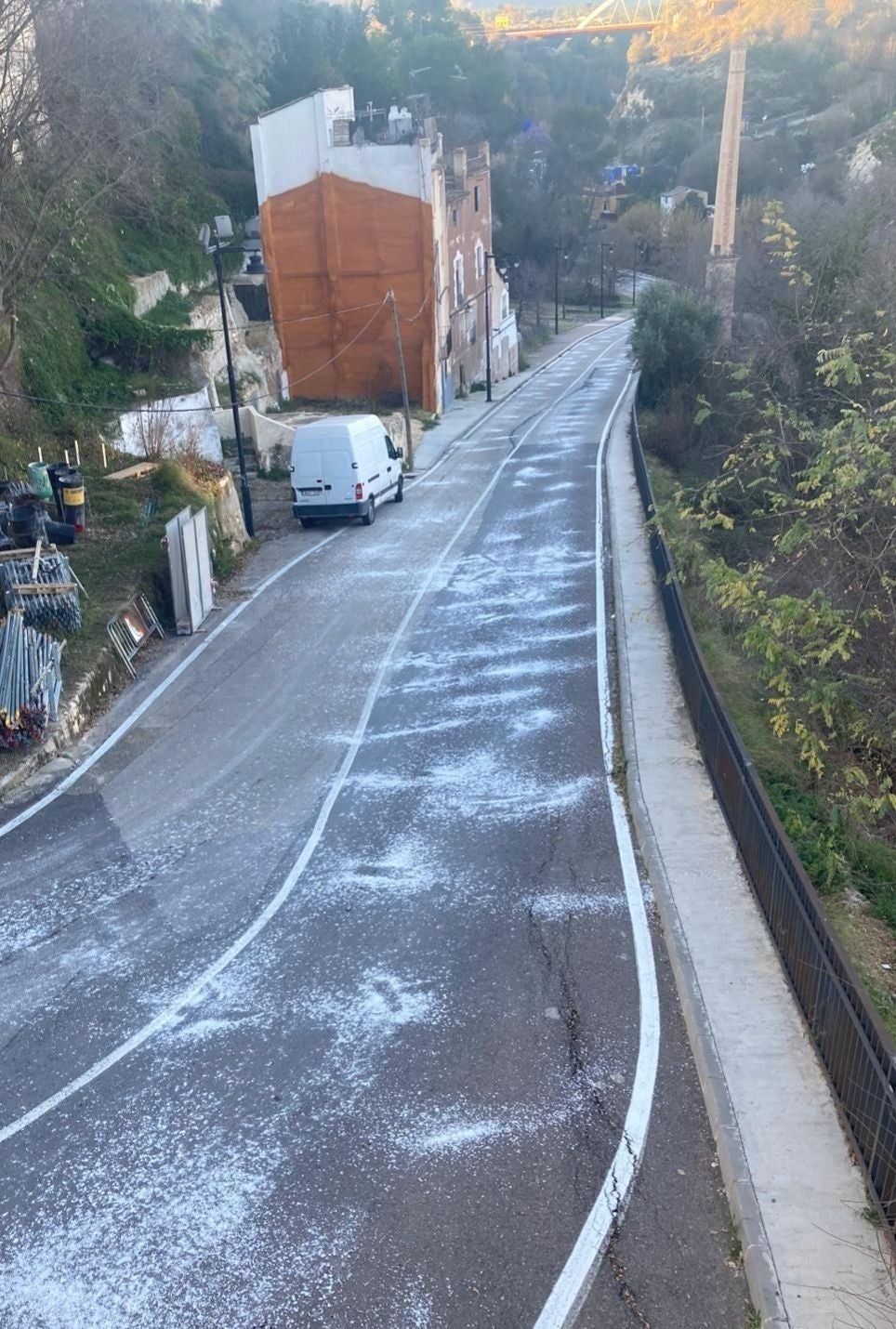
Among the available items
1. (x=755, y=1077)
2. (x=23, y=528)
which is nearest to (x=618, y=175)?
(x=23, y=528)

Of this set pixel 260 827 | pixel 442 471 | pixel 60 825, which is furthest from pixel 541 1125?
pixel 442 471

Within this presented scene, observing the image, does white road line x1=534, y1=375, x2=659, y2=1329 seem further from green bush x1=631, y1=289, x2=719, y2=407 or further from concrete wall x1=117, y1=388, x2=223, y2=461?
green bush x1=631, y1=289, x2=719, y2=407

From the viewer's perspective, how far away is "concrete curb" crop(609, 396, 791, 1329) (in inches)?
207

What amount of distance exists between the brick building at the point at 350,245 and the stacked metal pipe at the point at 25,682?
3055 centimetres

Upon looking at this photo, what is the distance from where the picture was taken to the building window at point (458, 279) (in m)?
47.9

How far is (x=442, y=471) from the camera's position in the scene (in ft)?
108

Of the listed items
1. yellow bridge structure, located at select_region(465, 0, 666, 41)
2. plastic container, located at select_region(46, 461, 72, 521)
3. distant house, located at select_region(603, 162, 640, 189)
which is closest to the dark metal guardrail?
plastic container, located at select_region(46, 461, 72, 521)

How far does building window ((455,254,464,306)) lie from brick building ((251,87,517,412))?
2848 mm

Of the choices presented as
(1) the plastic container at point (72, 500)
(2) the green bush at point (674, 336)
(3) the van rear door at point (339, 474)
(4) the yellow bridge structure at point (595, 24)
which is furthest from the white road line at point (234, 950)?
(4) the yellow bridge structure at point (595, 24)

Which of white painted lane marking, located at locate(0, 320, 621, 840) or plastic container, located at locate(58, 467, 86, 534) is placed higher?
plastic container, located at locate(58, 467, 86, 534)

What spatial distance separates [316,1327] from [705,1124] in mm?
2512

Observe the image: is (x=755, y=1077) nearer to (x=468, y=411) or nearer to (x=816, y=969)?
(x=816, y=969)

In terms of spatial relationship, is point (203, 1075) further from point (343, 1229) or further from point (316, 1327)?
point (316, 1327)

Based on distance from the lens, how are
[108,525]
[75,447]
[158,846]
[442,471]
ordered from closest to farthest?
[158,846] → [108,525] → [75,447] → [442,471]
